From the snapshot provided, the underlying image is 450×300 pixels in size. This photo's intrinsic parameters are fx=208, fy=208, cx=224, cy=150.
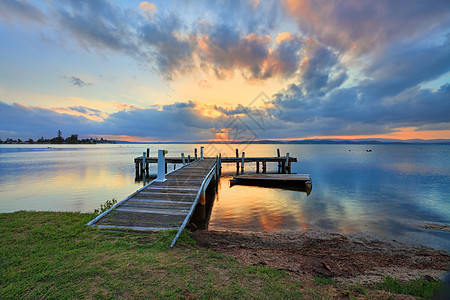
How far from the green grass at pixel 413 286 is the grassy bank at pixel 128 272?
0.41 feet

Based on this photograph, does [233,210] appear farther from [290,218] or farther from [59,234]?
[59,234]

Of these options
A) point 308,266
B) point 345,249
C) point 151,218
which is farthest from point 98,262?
point 345,249

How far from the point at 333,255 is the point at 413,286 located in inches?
77.7

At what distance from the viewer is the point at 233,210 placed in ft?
42.3

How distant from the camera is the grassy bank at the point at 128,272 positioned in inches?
141

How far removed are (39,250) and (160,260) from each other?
2848 millimetres

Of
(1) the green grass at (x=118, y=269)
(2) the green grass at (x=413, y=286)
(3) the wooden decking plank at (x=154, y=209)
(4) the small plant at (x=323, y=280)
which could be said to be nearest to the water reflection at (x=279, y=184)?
(3) the wooden decking plank at (x=154, y=209)

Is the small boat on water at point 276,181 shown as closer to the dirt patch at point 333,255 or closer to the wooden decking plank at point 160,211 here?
the dirt patch at point 333,255

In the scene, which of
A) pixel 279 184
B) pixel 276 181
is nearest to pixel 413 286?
pixel 279 184

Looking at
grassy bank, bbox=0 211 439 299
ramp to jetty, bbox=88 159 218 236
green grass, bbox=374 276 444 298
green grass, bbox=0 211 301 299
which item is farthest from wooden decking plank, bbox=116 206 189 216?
green grass, bbox=374 276 444 298

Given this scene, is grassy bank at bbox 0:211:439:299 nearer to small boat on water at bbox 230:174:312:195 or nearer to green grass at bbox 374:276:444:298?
green grass at bbox 374:276:444:298

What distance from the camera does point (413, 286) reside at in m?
4.39

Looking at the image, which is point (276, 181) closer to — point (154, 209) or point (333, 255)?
point (333, 255)

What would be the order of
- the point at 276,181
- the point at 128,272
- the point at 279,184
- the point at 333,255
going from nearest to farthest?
the point at 128,272 < the point at 333,255 < the point at 279,184 < the point at 276,181
